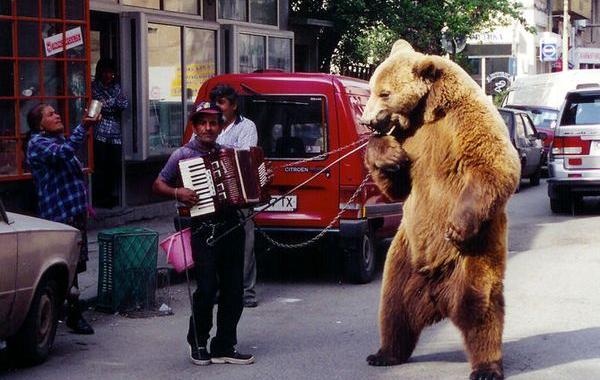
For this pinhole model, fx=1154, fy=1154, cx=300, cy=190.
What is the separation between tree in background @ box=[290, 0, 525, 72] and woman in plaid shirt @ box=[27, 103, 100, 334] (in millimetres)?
13960

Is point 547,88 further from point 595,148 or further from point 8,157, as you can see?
point 8,157

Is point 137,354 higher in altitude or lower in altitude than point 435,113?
lower

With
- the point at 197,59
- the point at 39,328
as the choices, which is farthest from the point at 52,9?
the point at 39,328

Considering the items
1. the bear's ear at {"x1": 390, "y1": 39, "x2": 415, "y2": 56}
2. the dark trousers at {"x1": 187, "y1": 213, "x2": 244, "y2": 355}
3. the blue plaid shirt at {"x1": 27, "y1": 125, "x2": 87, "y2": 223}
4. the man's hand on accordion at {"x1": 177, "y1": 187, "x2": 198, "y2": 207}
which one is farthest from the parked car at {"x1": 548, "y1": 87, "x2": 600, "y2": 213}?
the man's hand on accordion at {"x1": 177, "y1": 187, "x2": 198, "y2": 207}

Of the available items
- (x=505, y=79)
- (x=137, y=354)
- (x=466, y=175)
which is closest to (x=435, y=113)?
(x=466, y=175)

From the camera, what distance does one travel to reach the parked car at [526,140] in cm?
2312

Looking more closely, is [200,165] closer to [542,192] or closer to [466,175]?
[466,175]

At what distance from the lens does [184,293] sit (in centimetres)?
1134

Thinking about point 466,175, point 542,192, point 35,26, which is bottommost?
point 542,192

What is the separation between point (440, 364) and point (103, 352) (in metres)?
2.46

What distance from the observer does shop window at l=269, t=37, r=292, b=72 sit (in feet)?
66.7

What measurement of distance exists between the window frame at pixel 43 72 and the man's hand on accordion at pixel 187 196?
501 centimetres

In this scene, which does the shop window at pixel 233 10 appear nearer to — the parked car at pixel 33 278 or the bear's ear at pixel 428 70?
the parked car at pixel 33 278

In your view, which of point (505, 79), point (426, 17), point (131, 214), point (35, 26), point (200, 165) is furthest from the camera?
point (505, 79)
